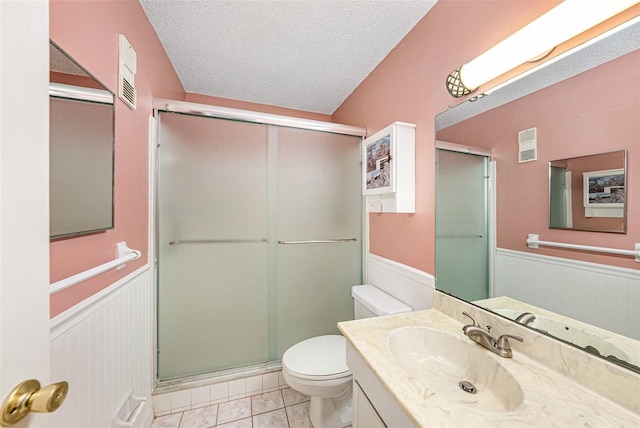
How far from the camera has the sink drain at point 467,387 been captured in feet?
2.58

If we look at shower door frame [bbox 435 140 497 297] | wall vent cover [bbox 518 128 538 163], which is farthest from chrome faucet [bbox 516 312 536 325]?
wall vent cover [bbox 518 128 538 163]

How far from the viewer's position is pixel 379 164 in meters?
1.54

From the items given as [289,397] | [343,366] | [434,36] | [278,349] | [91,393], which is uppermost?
[434,36]

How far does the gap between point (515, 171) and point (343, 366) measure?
126 cm

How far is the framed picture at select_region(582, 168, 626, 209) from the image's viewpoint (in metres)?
0.66

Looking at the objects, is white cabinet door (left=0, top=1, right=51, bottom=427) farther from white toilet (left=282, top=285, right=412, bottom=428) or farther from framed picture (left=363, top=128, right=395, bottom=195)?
framed picture (left=363, top=128, right=395, bottom=195)

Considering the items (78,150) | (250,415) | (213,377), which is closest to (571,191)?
(78,150)

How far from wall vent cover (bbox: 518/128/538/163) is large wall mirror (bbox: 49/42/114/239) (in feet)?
4.99

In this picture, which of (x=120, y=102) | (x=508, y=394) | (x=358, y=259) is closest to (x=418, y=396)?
(x=508, y=394)

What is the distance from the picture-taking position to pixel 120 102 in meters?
1.04

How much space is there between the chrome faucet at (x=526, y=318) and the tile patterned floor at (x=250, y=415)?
51.5 inches

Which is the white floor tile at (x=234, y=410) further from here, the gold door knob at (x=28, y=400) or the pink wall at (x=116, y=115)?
the gold door knob at (x=28, y=400)

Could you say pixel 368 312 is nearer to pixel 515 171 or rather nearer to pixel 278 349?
pixel 278 349

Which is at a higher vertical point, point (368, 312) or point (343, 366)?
point (368, 312)
